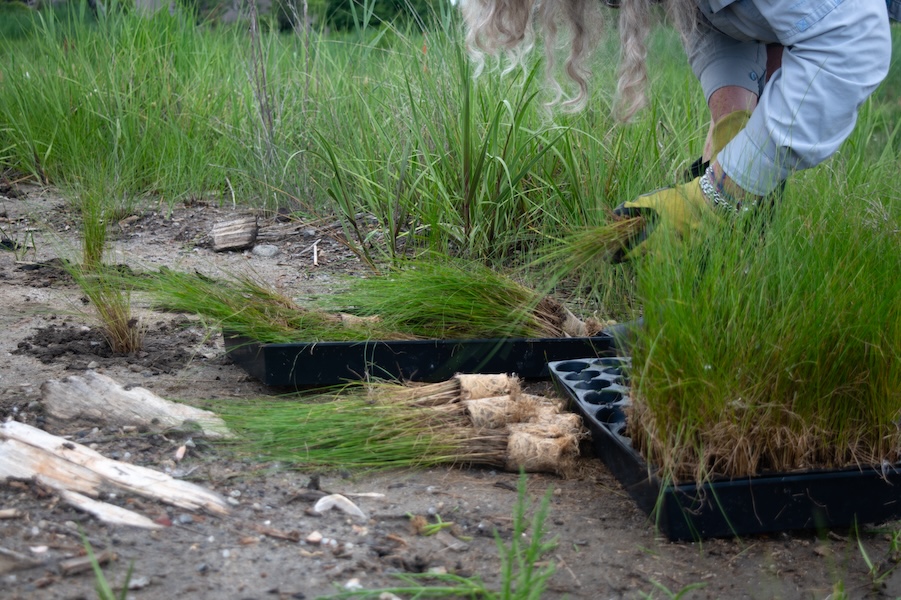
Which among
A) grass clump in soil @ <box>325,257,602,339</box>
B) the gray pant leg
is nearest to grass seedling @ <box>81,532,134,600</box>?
grass clump in soil @ <box>325,257,602,339</box>

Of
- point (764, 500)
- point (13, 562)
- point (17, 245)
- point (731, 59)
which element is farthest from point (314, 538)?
point (17, 245)

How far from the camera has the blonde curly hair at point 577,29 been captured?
7.18 feet

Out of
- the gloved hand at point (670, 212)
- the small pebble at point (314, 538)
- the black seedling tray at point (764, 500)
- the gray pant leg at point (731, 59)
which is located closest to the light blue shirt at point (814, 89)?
the gloved hand at point (670, 212)

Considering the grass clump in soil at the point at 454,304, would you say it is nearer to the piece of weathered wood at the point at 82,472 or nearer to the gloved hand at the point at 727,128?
the gloved hand at the point at 727,128

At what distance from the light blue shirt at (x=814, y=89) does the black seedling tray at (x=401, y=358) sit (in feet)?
1.99

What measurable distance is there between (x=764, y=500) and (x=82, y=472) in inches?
49.4

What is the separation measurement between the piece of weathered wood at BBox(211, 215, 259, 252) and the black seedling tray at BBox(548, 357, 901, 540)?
7.51 feet

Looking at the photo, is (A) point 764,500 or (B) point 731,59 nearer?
(A) point 764,500

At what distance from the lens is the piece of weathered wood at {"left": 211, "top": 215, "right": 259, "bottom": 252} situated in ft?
12.1

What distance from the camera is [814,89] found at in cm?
193

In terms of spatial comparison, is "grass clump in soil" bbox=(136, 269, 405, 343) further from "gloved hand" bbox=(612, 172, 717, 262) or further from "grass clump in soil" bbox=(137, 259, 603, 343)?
"gloved hand" bbox=(612, 172, 717, 262)

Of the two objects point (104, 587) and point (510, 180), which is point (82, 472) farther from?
point (510, 180)

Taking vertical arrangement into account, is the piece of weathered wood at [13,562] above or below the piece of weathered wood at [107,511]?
above

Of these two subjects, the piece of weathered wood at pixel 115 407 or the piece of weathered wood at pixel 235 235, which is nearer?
the piece of weathered wood at pixel 115 407
